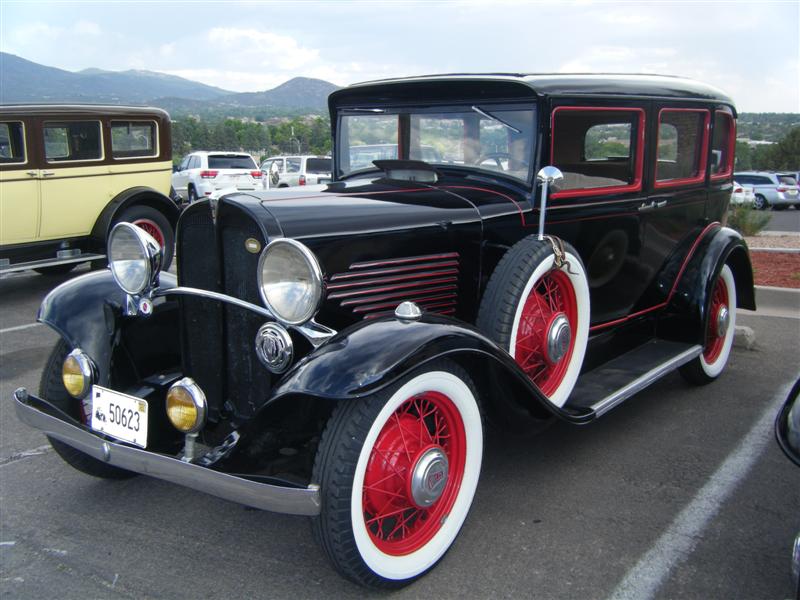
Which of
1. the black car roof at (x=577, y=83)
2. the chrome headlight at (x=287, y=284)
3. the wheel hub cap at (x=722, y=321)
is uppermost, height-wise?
the black car roof at (x=577, y=83)

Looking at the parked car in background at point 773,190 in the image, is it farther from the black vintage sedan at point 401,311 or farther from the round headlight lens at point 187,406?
the round headlight lens at point 187,406

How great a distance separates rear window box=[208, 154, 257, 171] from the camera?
1811cm

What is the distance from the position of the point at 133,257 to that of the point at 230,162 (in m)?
16.3

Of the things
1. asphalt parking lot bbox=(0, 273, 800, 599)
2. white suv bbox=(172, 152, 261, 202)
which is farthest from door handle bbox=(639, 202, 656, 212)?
white suv bbox=(172, 152, 261, 202)

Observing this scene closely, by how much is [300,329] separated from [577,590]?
1303 millimetres

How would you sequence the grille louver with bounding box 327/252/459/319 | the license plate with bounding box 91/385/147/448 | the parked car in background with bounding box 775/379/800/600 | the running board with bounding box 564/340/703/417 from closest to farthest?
1. the parked car in background with bounding box 775/379/800/600
2. the license plate with bounding box 91/385/147/448
3. the grille louver with bounding box 327/252/459/319
4. the running board with bounding box 564/340/703/417

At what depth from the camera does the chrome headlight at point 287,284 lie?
223 cm

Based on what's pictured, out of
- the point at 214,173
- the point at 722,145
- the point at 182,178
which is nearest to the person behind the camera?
the point at 722,145

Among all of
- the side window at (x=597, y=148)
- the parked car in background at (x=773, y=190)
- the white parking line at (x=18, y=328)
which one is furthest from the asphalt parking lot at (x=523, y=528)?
the parked car in background at (x=773, y=190)

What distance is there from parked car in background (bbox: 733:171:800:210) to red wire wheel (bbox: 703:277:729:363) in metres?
20.3

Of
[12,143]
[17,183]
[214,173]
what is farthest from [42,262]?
[214,173]

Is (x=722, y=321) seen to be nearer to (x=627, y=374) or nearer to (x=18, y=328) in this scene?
(x=627, y=374)

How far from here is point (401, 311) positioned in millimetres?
2330

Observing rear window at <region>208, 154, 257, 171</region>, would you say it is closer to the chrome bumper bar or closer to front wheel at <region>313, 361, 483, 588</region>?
the chrome bumper bar
